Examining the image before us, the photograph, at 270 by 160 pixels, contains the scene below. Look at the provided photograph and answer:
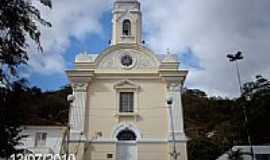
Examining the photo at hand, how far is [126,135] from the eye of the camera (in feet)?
99.6

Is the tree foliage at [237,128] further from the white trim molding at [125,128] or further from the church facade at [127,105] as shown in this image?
the white trim molding at [125,128]

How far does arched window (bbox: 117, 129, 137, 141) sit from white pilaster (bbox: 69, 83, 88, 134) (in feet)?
9.65

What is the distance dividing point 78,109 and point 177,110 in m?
7.74

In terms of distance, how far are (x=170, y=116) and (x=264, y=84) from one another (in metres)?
16.8

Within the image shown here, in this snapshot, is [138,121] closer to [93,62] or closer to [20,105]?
[93,62]

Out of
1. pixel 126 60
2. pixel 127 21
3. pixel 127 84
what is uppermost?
pixel 127 21

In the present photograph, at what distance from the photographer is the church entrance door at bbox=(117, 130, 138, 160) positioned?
2956 cm

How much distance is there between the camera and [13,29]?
769 cm


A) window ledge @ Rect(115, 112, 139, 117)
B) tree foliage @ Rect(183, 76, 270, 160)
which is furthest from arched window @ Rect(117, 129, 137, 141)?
tree foliage @ Rect(183, 76, 270, 160)

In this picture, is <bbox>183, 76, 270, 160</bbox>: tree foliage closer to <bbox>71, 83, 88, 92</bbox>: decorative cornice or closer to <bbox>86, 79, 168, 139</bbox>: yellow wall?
<bbox>86, 79, 168, 139</bbox>: yellow wall

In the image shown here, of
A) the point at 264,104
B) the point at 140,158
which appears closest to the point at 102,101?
the point at 140,158

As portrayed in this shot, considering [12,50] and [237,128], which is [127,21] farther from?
[12,50]

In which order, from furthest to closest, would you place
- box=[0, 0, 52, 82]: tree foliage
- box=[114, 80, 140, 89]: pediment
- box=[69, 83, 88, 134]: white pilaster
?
box=[114, 80, 140, 89]: pediment
box=[69, 83, 88, 134]: white pilaster
box=[0, 0, 52, 82]: tree foliage

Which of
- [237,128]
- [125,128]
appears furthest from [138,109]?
[237,128]
